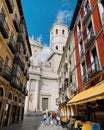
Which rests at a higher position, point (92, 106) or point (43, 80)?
point (43, 80)

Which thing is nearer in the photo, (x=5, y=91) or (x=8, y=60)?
(x=5, y=91)

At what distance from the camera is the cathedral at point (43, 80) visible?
115ft

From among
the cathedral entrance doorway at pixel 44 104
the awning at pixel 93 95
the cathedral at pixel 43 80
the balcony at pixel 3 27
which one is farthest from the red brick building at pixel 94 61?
the cathedral entrance doorway at pixel 44 104

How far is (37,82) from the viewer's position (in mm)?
36406

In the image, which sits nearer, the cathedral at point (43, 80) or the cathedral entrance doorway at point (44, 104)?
the cathedral at point (43, 80)

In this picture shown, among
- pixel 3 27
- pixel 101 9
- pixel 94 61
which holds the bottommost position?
pixel 94 61

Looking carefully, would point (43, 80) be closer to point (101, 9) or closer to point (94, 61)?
point (94, 61)

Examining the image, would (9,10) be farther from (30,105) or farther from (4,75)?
(30,105)

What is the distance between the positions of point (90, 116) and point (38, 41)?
3791cm

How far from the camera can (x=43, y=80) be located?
3956 cm

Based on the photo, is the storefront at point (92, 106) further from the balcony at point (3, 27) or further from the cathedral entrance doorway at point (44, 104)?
the cathedral entrance doorway at point (44, 104)

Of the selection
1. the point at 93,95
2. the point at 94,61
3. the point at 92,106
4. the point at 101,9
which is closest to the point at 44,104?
the point at 92,106

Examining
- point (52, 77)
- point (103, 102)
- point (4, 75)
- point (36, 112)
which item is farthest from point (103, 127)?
point (52, 77)

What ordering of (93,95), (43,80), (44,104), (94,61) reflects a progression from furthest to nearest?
(43,80) → (44,104) → (94,61) → (93,95)
